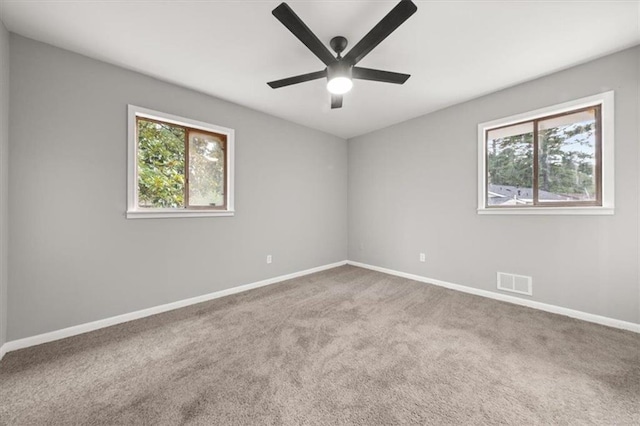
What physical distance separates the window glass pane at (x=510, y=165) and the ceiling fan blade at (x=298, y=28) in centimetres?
258

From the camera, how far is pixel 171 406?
1.44m

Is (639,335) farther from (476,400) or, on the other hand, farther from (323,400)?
(323,400)

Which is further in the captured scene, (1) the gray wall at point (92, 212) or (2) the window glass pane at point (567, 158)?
(2) the window glass pane at point (567, 158)

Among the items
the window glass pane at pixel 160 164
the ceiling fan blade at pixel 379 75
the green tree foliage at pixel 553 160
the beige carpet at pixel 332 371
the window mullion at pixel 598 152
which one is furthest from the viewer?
the window glass pane at pixel 160 164

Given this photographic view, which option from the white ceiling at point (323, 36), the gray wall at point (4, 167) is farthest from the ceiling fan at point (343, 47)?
the gray wall at point (4, 167)

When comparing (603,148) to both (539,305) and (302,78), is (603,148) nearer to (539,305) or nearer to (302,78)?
(539,305)

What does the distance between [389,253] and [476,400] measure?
9.50ft

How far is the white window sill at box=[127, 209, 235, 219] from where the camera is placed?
101 inches

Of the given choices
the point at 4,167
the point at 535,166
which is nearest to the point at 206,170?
the point at 4,167

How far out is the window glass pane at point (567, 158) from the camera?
254cm

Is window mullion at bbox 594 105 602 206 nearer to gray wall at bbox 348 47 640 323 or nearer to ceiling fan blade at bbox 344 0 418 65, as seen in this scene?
gray wall at bbox 348 47 640 323

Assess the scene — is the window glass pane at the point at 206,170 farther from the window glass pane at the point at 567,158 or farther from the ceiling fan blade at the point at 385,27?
the window glass pane at the point at 567,158

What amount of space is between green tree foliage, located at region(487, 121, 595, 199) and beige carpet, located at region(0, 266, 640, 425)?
1.46 meters

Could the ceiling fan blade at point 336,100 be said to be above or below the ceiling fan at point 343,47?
below
